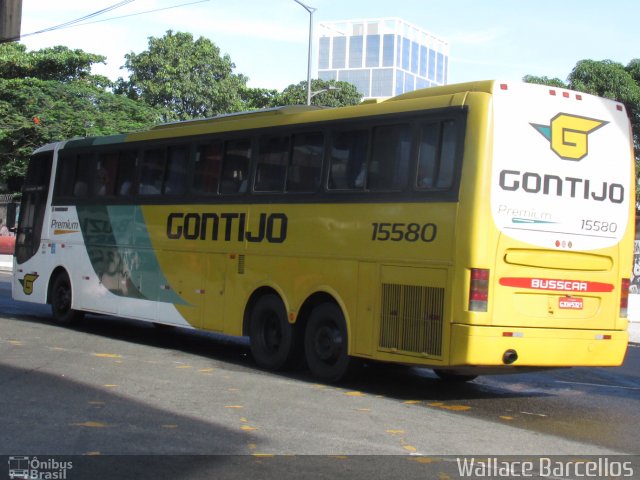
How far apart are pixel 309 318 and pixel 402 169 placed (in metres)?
2.33

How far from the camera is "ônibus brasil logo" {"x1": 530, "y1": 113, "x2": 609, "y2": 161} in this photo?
9.89 meters

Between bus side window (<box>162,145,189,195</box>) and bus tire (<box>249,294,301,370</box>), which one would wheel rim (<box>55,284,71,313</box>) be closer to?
bus side window (<box>162,145,189,195</box>)

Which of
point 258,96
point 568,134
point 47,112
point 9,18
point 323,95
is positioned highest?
point 323,95

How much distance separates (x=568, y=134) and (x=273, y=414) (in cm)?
434

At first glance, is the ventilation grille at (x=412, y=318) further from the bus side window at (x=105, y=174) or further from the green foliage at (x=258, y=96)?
the green foliage at (x=258, y=96)

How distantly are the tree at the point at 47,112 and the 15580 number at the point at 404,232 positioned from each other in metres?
30.3

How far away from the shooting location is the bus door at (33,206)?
17.0m

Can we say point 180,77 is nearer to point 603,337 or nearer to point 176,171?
point 176,171

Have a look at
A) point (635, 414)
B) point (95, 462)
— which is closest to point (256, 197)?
point (635, 414)

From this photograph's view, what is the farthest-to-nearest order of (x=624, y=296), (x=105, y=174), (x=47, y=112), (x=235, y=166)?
(x=47, y=112), (x=105, y=174), (x=235, y=166), (x=624, y=296)

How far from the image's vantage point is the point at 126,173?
14984 mm

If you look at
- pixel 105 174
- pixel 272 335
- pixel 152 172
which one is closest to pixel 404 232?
pixel 272 335

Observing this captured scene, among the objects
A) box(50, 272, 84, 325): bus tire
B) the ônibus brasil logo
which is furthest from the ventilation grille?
box(50, 272, 84, 325): bus tire

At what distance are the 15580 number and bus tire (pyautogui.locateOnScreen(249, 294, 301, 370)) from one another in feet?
6.32
